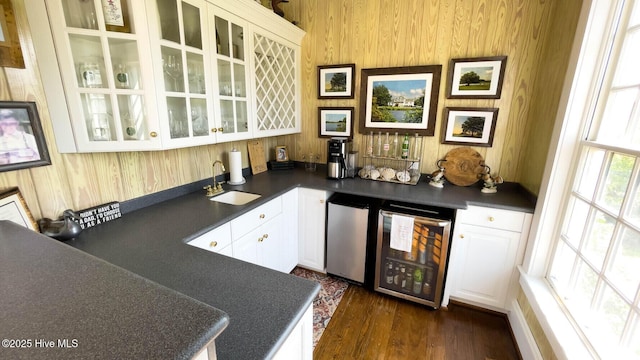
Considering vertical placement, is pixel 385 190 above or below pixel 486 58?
below

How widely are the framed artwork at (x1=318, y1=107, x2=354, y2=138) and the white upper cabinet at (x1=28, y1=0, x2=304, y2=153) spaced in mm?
877

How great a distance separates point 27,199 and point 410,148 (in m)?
2.50

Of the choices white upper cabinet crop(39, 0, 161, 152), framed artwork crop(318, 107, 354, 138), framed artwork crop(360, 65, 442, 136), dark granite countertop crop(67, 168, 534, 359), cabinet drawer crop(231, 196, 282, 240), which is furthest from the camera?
framed artwork crop(318, 107, 354, 138)

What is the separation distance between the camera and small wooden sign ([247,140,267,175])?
249 cm

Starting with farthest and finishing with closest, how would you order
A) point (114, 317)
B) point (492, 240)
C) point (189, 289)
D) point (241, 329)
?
point (492, 240), point (189, 289), point (241, 329), point (114, 317)

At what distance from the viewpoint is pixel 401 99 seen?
92.0 inches

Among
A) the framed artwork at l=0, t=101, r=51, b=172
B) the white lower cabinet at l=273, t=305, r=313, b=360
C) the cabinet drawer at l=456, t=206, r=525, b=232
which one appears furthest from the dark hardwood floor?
the framed artwork at l=0, t=101, r=51, b=172

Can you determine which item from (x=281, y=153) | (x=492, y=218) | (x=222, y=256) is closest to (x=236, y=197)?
(x=281, y=153)

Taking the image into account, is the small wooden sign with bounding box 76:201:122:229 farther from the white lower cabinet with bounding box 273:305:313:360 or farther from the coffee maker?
the coffee maker

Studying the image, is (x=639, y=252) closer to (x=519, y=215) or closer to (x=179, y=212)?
(x=519, y=215)

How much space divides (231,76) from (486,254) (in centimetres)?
221

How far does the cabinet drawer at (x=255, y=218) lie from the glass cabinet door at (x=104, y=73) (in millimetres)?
653

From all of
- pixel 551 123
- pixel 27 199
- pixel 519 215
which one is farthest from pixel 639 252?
pixel 27 199

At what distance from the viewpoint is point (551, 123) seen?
5.34 feet
